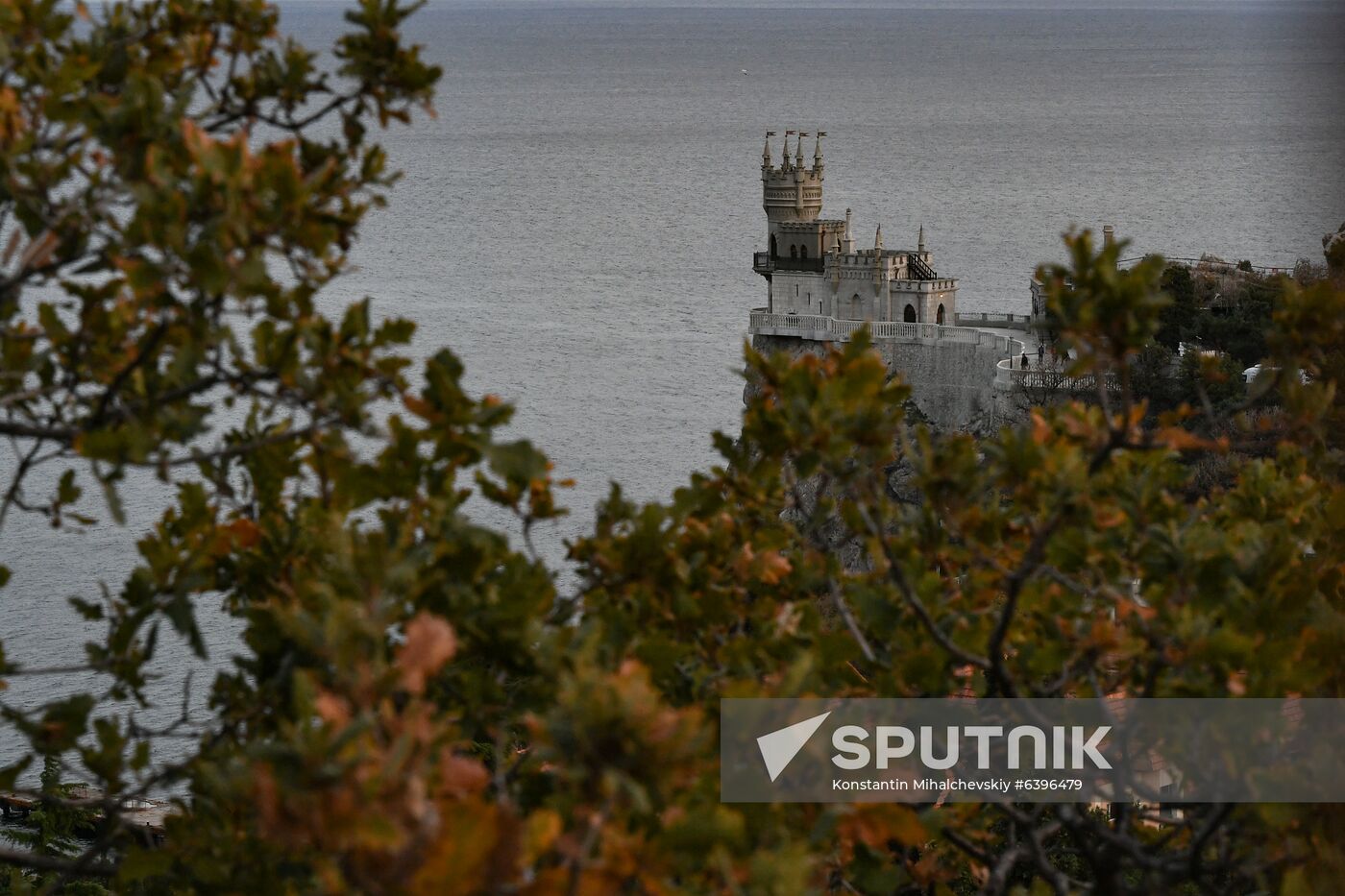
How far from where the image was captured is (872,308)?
58.4m

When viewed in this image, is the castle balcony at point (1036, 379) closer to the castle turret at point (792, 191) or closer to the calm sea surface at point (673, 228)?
the calm sea surface at point (673, 228)

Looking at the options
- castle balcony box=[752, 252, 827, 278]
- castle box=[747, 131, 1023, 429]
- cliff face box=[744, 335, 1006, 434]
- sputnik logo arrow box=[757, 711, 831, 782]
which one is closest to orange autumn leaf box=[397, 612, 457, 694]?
sputnik logo arrow box=[757, 711, 831, 782]

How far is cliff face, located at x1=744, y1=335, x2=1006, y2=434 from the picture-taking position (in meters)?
53.0

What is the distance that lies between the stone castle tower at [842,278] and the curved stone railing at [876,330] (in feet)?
2.93

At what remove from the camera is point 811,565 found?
604cm

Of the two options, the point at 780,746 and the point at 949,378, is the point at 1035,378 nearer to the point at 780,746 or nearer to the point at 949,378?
the point at 949,378

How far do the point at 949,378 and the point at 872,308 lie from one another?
5.31 meters

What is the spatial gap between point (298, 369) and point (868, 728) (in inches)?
89.7

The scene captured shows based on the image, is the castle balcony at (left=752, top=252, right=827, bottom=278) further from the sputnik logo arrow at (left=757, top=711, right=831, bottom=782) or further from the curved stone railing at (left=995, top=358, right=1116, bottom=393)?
the sputnik logo arrow at (left=757, top=711, right=831, bottom=782)

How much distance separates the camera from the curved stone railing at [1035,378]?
Result: 4925cm

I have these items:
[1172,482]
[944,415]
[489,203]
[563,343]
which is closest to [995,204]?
[489,203]

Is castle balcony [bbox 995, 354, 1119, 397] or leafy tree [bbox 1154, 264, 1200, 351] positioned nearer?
leafy tree [bbox 1154, 264, 1200, 351]

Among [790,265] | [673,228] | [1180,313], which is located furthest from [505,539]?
[673,228]

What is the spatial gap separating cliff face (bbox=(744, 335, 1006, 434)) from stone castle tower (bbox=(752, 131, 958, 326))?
9.48 feet
